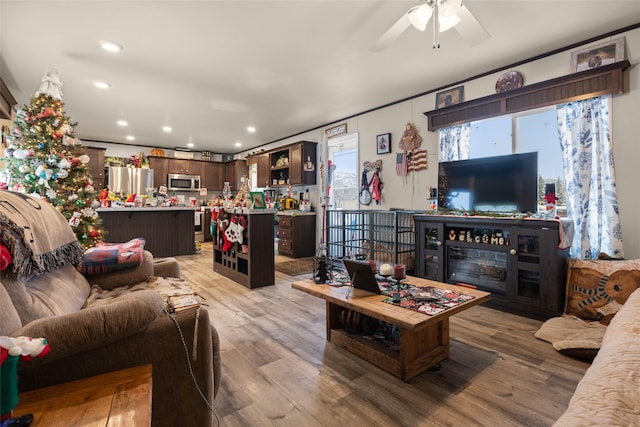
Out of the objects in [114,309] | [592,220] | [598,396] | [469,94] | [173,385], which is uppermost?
[469,94]

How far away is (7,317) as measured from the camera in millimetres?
933

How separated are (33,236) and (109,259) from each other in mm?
758

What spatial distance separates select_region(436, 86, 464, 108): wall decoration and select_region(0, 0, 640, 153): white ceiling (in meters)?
0.12

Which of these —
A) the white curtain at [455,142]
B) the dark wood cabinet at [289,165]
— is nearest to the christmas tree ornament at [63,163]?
the dark wood cabinet at [289,165]

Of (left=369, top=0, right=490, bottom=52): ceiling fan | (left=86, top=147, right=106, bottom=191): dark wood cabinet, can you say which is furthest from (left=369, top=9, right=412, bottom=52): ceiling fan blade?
(left=86, top=147, right=106, bottom=191): dark wood cabinet

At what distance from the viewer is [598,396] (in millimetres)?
801

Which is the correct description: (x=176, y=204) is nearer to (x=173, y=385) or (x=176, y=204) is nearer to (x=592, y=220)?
(x=173, y=385)

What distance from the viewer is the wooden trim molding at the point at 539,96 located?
Result: 2.64 metres

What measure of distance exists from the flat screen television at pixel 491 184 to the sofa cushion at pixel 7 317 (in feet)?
11.9

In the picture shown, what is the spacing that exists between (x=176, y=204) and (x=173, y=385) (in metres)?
5.26

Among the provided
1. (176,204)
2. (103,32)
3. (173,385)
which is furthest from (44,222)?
(176,204)

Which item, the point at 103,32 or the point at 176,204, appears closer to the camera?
the point at 103,32

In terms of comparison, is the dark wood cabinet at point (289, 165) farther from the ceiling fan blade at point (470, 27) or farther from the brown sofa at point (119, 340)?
the brown sofa at point (119, 340)

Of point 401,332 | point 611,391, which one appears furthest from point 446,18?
point 611,391
